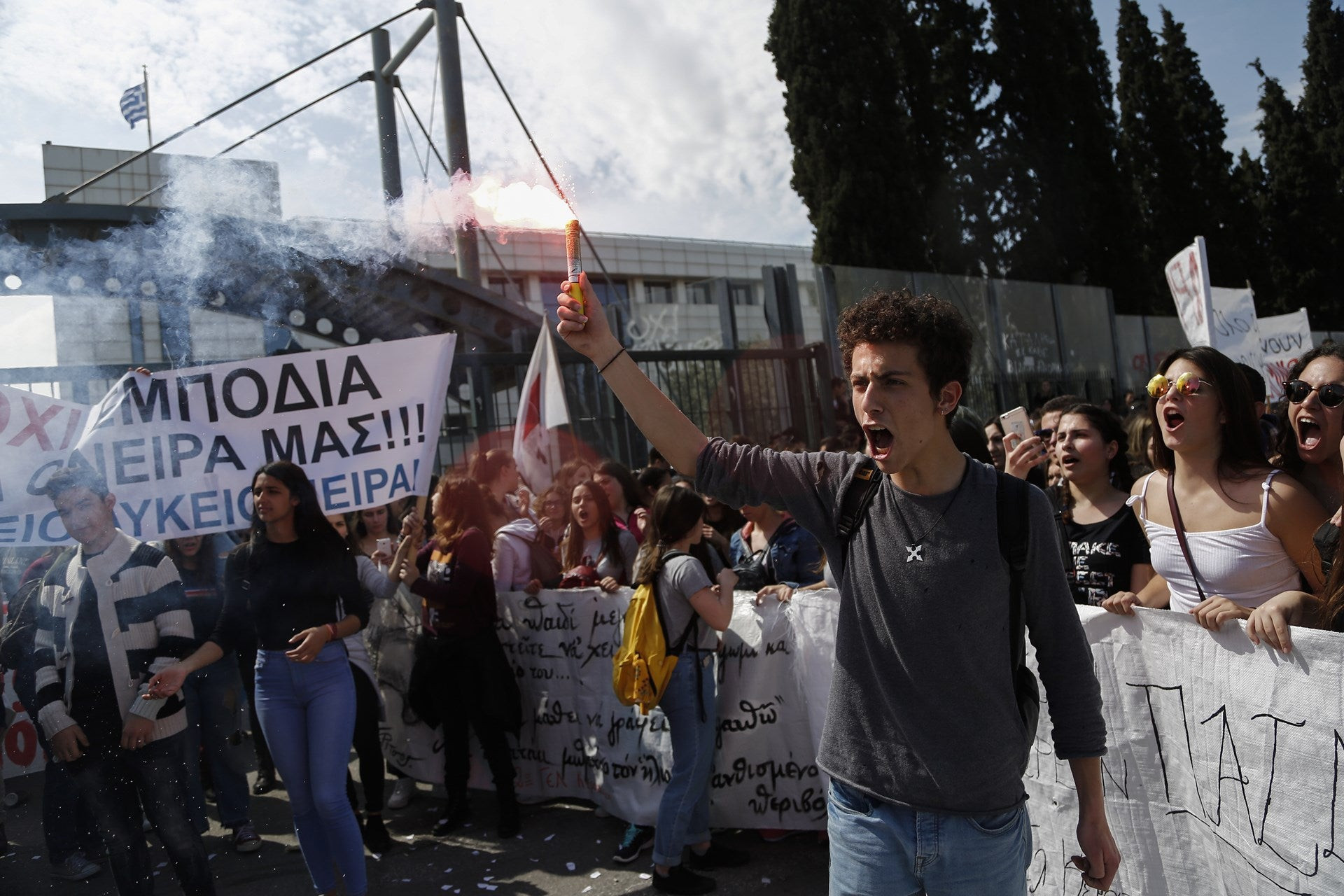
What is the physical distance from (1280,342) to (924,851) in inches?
475

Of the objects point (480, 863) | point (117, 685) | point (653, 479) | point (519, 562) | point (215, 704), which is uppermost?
point (653, 479)

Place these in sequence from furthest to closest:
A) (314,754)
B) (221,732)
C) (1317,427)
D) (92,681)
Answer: (221,732) < (314,754) < (92,681) < (1317,427)

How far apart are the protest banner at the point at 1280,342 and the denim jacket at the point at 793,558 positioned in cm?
922

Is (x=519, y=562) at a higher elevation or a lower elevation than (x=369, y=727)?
higher

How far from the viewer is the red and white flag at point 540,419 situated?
22.2 ft

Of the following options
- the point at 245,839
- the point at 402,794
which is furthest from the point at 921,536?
the point at 402,794

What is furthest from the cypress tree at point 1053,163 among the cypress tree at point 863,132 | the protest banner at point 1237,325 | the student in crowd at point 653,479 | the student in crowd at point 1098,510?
the student in crowd at point 1098,510

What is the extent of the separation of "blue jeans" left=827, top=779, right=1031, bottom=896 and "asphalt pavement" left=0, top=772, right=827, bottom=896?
7.25 feet

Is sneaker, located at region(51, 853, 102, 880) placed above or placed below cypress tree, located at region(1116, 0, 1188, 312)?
below

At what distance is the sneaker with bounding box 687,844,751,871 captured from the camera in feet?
14.6

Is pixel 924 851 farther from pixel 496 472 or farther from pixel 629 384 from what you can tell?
pixel 496 472

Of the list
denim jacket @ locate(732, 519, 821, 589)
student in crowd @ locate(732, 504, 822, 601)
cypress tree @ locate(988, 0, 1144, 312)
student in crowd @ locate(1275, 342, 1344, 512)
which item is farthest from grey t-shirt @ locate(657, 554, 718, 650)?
cypress tree @ locate(988, 0, 1144, 312)

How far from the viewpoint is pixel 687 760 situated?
4.30m

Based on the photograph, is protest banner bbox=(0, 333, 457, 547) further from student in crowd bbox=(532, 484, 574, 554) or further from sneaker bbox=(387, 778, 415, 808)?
sneaker bbox=(387, 778, 415, 808)
